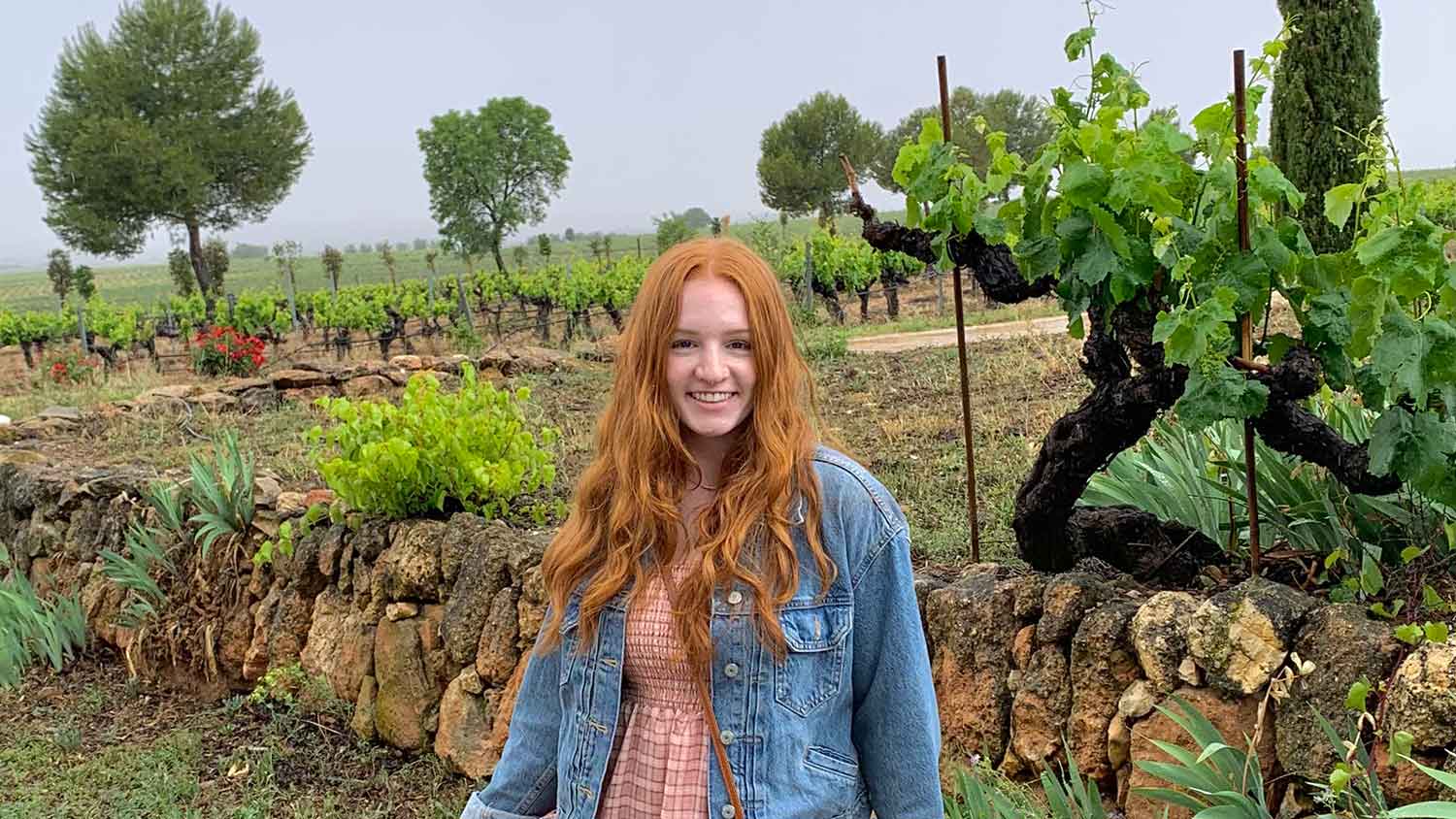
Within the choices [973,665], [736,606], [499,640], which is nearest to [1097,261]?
[973,665]

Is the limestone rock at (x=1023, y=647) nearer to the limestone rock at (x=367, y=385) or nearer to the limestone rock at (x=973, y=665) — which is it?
the limestone rock at (x=973, y=665)

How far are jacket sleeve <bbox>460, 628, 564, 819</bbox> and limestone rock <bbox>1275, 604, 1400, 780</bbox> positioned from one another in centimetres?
150

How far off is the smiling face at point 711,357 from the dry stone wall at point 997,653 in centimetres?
129

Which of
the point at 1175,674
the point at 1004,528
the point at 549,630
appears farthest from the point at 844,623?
the point at 1004,528

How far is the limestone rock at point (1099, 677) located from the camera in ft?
9.02

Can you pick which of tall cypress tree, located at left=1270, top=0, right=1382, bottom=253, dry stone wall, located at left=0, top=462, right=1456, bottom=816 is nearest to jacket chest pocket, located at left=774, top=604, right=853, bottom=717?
dry stone wall, located at left=0, top=462, right=1456, bottom=816

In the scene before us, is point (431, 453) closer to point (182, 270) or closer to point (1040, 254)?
point (1040, 254)

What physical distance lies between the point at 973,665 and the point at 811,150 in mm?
57352

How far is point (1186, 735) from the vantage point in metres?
2.60

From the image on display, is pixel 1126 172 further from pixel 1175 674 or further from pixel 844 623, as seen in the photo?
pixel 844 623

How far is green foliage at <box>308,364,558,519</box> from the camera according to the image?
4.30 meters

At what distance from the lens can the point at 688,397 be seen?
1720mm

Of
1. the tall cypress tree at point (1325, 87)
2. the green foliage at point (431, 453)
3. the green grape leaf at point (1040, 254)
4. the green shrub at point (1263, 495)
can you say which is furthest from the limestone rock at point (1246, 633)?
the tall cypress tree at point (1325, 87)

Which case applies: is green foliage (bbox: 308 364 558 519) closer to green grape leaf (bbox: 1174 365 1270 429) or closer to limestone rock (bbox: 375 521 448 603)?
limestone rock (bbox: 375 521 448 603)
